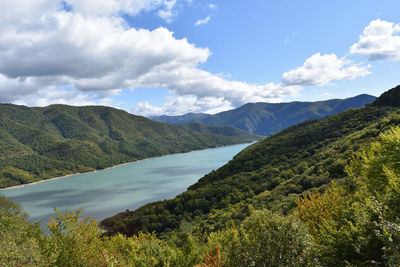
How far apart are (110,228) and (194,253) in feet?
161

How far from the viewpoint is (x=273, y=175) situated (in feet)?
234

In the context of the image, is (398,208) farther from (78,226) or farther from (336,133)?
(336,133)

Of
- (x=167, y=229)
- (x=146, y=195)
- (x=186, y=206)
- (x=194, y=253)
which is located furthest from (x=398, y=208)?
(x=146, y=195)

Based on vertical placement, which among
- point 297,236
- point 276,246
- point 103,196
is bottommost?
point 103,196

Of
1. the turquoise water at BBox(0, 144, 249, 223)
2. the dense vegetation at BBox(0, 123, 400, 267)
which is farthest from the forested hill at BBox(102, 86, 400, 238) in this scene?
the dense vegetation at BBox(0, 123, 400, 267)

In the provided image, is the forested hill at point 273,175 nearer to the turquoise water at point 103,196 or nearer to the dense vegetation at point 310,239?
the turquoise water at point 103,196

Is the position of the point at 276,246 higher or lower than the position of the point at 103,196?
higher

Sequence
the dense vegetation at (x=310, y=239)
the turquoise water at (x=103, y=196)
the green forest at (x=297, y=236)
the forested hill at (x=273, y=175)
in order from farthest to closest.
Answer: the turquoise water at (x=103, y=196) < the forested hill at (x=273, y=175) < the green forest at (x=297, y=236) < the dense vegetation at (x=310, y=239)

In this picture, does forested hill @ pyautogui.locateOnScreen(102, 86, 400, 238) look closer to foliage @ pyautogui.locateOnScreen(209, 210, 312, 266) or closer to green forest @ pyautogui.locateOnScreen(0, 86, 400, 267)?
green forest @ pyautogui.locateOnScreen(0, 86, 400, 267)

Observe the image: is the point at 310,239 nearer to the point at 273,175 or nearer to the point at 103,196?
the point at 273,175

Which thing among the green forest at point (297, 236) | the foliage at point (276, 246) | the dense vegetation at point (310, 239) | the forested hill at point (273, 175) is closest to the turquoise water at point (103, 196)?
the forested hill at point (273, 175)

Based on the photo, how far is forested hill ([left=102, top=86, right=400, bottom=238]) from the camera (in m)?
48.0

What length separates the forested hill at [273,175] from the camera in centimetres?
4797

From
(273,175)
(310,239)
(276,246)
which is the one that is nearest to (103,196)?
(273,175)
